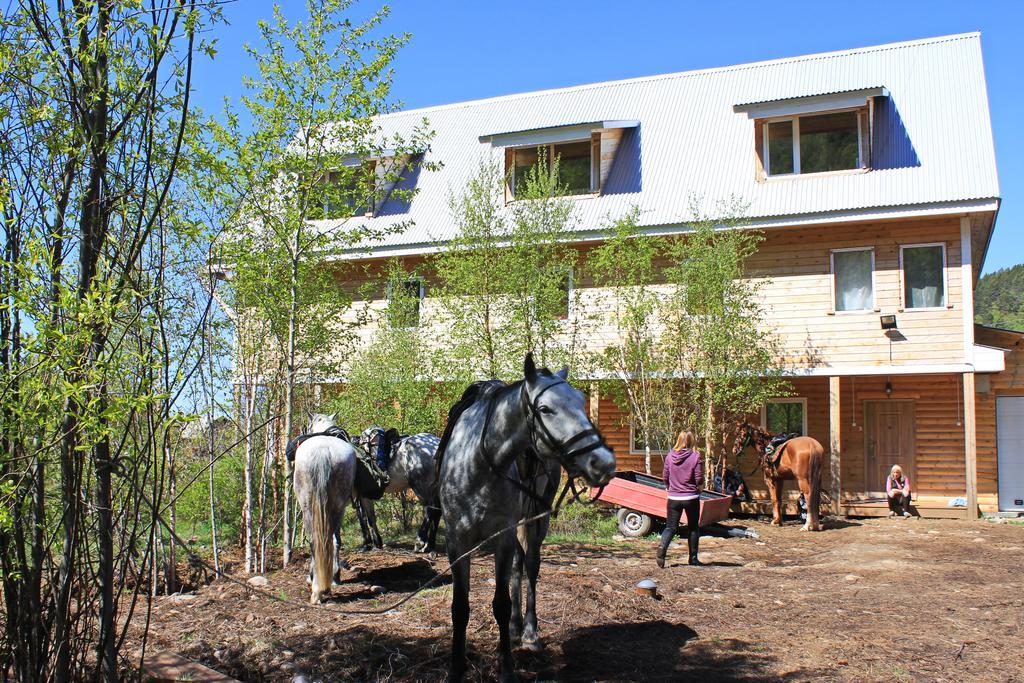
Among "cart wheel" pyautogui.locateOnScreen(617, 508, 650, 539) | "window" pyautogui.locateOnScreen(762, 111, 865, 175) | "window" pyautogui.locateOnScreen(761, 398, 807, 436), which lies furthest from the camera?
"window" pyautogui.locateOnScreen(761, 398, 807, 436)

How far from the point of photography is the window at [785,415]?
19.4 m

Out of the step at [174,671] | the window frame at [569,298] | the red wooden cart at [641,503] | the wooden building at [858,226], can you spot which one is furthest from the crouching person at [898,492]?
the step at [174,671]

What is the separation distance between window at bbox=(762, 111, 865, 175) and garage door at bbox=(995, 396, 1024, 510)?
6628 mm

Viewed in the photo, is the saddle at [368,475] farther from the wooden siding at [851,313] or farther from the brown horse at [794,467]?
the wooden siding at [851,313]

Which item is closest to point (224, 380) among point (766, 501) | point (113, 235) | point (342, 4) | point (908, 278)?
point (342, 4)

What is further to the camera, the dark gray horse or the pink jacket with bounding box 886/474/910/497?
the pink jacket with bounding box 886/474/910/497

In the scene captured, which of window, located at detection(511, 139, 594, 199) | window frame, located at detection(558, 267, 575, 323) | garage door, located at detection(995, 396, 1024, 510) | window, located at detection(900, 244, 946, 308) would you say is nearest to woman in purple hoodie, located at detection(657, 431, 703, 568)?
window frame, located at detection(558, 267, 575, 323)

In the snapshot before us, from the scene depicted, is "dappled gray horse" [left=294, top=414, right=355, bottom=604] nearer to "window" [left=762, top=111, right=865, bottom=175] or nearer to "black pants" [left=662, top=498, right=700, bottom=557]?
"black pants" [left=662, top=498, right=700, bottom=557]

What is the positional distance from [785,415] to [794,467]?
366 cm

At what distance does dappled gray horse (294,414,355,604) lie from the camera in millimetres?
8859

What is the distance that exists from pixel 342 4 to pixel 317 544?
23.7 ft

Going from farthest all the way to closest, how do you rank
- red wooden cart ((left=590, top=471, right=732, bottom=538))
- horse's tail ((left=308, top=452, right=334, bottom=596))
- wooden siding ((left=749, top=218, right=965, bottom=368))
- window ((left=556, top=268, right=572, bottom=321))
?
wooden siding ((left=749, top=218, right=965, bottom=368)) < window ((left=556, top=268, right=572, bottom=321)) < red wooden cart ((left=590, top=471, right=732, bottom=538)) < horse's tail ((left=308, top=452, right=334, bottom=596))

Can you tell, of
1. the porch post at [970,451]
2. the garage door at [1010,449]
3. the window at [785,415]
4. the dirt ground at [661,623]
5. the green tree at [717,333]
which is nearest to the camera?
the dirt ground at [661,623]

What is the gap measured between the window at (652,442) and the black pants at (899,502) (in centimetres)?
476
